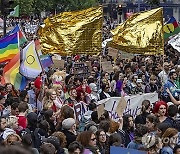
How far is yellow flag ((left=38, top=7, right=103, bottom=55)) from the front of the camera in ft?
44.8

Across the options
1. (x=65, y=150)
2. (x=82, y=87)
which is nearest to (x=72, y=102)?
(x=82, y=87)

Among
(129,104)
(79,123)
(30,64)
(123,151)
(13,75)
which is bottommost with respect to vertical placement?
(129,104)

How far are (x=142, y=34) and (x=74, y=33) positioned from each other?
1.76 metres

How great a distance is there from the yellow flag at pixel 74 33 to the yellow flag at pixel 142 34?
3.66 ft

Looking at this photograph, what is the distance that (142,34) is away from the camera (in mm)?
14469

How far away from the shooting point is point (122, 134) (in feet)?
26.2

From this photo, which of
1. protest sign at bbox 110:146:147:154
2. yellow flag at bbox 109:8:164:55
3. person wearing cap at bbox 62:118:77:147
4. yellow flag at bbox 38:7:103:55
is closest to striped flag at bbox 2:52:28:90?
yellow flag at bbox 38:7:103:55

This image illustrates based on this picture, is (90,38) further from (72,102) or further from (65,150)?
(65,150)

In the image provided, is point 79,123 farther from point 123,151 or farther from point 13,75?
point 123,151

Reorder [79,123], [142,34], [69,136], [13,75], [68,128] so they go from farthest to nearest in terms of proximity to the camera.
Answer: [142,34]
[13,75]
[79,123]
[68,128]
[69,136]

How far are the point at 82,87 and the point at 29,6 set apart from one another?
169ft

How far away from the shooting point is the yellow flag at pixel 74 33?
13641 millimetres

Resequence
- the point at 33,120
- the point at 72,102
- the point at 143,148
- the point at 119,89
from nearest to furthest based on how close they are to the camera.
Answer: the point at 143,148
the point at 33,120
the point at 72,102
the point at 119,89

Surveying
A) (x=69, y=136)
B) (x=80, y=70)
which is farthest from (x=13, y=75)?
(x=69, y=136)
